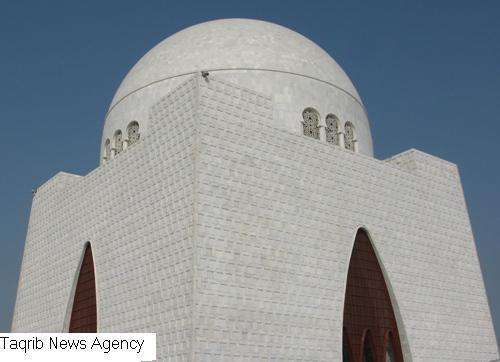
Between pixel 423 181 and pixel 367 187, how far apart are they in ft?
8.07

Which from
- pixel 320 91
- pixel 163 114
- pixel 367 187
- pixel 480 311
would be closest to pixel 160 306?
pixel 163 114

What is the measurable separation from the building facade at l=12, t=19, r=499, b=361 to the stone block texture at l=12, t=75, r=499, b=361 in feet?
0.13

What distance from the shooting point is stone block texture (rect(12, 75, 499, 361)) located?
11.1m

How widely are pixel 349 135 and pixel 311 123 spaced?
58.5 inches

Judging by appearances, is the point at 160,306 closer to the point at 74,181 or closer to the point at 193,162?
the point at 193,162

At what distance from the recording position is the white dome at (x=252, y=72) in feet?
51.5

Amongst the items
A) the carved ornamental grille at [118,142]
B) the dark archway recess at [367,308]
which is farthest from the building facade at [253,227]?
the carved ornamental grille at [118,142]

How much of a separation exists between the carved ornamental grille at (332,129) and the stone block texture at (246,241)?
128 cm

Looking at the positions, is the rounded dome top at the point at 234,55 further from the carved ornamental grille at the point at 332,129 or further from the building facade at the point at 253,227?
the carved ornamental grille at the point at 332,129

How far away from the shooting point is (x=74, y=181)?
16.2 metres

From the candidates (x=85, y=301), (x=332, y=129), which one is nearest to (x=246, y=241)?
(x=85, y=301)

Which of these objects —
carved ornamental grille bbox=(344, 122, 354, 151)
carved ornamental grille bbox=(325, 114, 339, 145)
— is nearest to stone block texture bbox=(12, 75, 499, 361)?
carved ornamental grille bbox=(325, 114, 339, 145)

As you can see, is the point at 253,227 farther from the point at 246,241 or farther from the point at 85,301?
the point at 85,301

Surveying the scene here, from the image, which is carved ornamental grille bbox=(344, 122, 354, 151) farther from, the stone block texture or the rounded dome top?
the stone block texture
